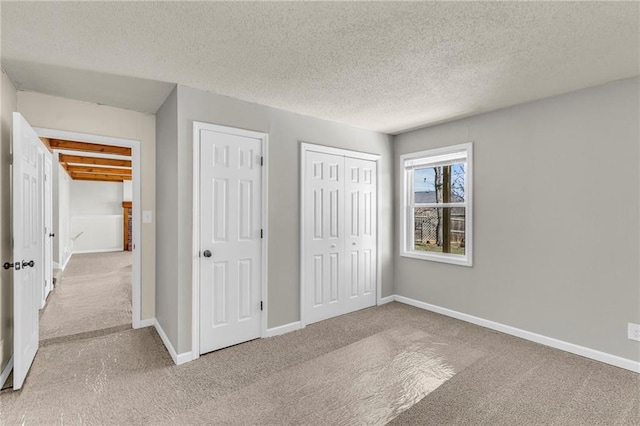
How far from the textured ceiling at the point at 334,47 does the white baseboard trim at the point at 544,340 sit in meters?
2.29

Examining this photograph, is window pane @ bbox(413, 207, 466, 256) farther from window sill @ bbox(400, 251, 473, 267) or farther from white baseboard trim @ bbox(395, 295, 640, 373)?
white baseboard trim @ bbox(395, 295, 640, 373)

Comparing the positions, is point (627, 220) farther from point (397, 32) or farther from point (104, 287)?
point (104, 287)

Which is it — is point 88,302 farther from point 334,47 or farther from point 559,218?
point 559,218

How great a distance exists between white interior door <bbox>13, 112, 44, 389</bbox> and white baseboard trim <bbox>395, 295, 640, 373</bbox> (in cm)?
393

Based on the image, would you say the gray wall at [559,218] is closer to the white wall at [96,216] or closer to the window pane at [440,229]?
the window pane at [440,229]

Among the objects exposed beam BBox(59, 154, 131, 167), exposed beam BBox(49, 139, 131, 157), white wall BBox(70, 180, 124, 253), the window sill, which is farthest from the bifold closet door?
white wall BBox(70, 180, 124, 253)

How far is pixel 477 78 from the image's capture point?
8.27 ft

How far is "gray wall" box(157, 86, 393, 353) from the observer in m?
2.70

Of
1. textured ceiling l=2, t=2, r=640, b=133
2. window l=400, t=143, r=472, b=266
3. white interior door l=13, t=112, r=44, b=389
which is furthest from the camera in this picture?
window l=400, t=143, r=472, b=266

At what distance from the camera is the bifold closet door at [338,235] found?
357 centimetres

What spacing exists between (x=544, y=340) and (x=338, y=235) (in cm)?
230

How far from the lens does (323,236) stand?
3693mm

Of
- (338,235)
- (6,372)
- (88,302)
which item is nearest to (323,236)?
(338,235)

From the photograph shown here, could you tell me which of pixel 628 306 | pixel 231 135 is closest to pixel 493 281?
pixel 628 306
